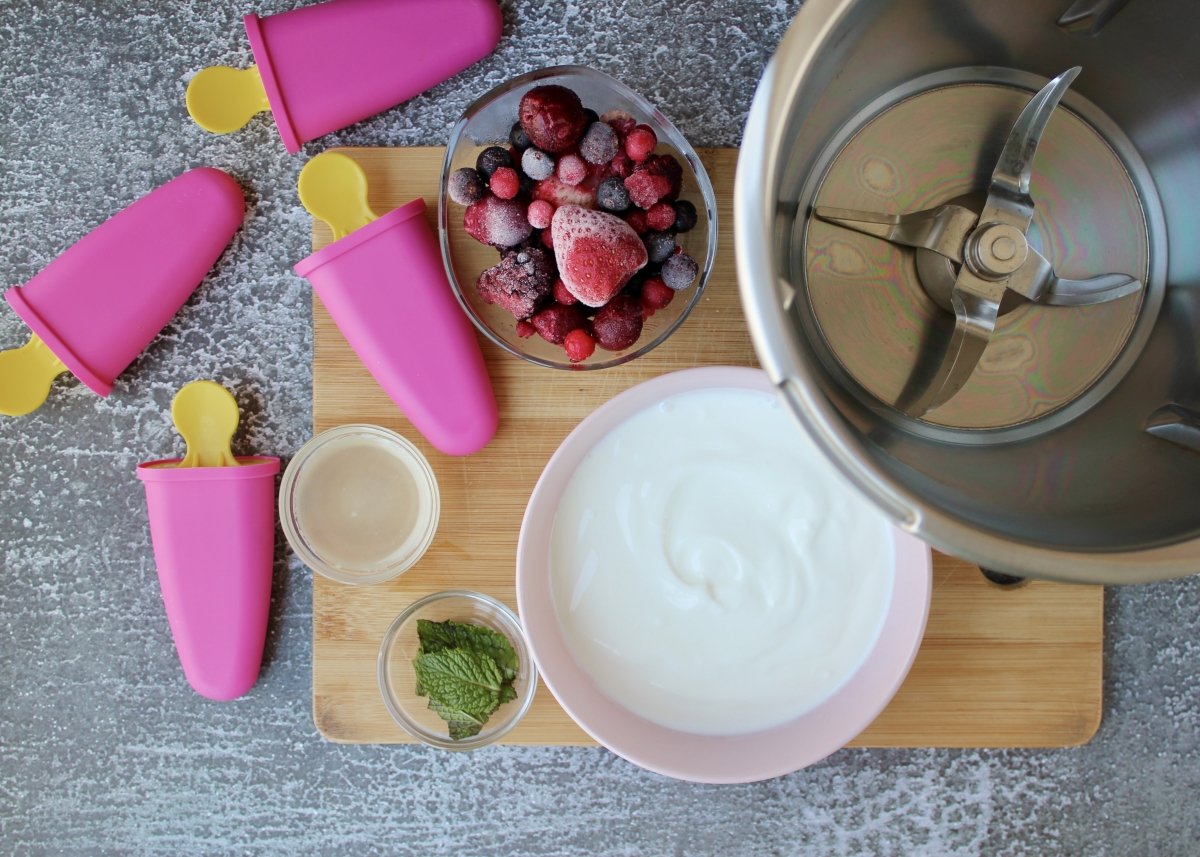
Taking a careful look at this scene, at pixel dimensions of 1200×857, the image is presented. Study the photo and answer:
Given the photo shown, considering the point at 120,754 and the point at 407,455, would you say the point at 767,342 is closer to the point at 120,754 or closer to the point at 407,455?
the point at 407,455

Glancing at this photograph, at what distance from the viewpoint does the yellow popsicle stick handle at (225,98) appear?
922 millimetres

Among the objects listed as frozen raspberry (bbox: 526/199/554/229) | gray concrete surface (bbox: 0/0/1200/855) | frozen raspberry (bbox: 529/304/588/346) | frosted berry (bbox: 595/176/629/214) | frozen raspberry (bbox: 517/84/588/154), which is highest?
frozen raspberry (bbox: 517/84/588/154)

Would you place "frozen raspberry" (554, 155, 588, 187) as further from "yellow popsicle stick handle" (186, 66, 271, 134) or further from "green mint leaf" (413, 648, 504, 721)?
"green mint leaf" (413, 648, 504, 721)

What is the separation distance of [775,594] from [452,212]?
480 millimetres

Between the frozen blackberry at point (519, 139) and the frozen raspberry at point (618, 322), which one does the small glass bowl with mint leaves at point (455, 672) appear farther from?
the frozen blackberry at point (519, 139)

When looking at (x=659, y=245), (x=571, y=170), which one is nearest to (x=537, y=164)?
(x=571, y=170)

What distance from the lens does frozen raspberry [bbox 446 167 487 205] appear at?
0.82m

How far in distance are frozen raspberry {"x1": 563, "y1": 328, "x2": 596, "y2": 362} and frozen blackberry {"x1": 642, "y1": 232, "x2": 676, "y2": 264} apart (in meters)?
0.09

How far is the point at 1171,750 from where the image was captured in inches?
39.0

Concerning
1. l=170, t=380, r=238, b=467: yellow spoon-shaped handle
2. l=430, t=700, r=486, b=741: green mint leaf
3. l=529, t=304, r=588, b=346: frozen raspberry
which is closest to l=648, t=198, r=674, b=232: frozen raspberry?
l=529, t=304, r=588, b=346: frozen raspberry

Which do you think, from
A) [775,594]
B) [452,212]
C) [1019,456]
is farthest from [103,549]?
[1019,456]

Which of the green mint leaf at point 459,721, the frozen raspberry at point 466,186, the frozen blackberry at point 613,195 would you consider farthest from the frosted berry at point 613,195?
the green mint leaf at point 459,721

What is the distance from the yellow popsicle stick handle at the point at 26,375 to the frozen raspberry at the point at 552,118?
567 mm

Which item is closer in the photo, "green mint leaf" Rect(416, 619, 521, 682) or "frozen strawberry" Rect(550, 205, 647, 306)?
"frozen strawberry" Rect(550, 205, 647, 306)
